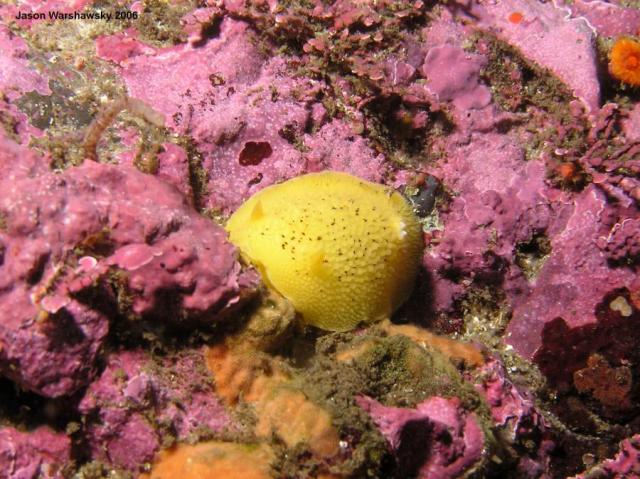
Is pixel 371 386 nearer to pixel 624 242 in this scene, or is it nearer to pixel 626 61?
pixel 624 242

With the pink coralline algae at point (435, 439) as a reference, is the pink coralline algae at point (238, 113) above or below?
above

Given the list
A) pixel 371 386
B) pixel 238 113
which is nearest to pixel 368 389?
pixel 371 386

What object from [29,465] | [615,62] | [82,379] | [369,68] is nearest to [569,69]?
[615,62]

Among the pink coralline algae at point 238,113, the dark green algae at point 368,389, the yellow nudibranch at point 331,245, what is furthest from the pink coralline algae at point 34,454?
the pink coralline algae at point 238,113

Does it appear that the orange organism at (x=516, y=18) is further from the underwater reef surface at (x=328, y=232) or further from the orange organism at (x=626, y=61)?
the orange organism at (x=626, y=61)

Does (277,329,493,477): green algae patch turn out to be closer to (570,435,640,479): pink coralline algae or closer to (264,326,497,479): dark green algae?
(264,326,497,479): dark green algae

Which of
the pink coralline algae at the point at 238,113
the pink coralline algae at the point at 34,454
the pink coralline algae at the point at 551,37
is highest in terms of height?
the pink coralline algae at the point at 551,37

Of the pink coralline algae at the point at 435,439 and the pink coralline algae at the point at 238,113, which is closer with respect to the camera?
the pink coralline algae at the point at 435,439
